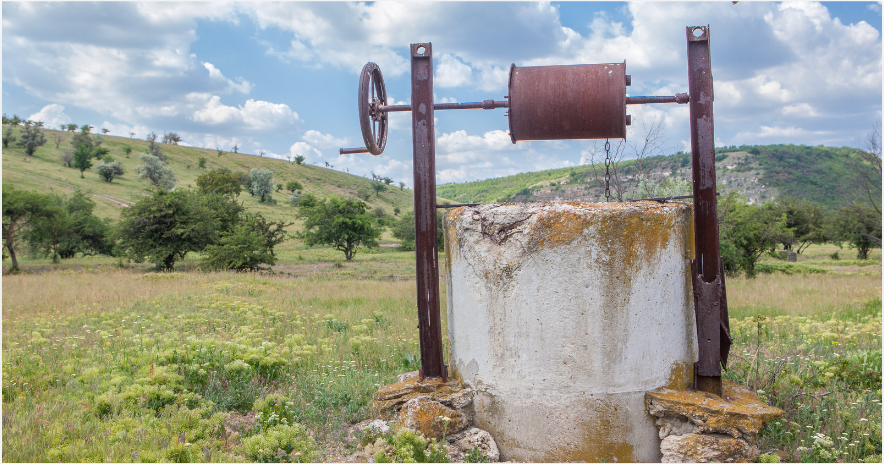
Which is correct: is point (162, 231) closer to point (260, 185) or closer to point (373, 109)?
point (373, 109)

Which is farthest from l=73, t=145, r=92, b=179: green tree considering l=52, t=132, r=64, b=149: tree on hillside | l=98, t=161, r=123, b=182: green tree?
l=52, t=132, r=64, b=149: tree on hillside

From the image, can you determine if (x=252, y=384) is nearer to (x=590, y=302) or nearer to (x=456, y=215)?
(x=456, y=215)

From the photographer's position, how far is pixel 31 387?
5234 millimetres

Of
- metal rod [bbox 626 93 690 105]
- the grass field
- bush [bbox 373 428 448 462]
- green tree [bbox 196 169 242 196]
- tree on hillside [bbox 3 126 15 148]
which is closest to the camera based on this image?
bush [bbox 373 428 448 462]

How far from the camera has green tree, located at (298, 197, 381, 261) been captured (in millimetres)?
32812

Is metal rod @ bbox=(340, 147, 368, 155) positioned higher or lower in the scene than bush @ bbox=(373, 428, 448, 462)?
higher

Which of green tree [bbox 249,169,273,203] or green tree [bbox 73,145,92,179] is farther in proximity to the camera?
green tree [bbox 249,169,273,203]

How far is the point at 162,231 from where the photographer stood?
2317 centimetres

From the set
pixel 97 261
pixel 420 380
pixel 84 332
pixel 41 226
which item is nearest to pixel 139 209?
pixel 41 226

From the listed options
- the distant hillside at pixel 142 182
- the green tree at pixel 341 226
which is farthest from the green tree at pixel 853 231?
the distant hillside at pixel 142 182

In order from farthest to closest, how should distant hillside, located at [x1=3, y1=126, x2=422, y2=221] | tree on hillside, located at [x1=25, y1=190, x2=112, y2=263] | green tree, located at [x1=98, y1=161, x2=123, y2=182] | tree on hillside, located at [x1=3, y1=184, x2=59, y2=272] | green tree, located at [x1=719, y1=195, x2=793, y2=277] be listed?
1. green tree, located at [x1=98, y1=161, x2=123, y2=182]
2. distant hillside, located at [x1=3, y1=126, x2=422, y2=221]
3. tree on hillside, located at [x1=25, y1=190, x2=112, y2=263]
4. tree on hillside, located at [x1=3, y1=184, x2=59, y2=272]
5. green tree, located at [x1=719, y1=195, x2=793, y2=277]

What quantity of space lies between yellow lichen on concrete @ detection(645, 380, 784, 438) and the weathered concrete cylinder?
10 centimetres

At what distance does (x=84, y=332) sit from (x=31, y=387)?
2.83m

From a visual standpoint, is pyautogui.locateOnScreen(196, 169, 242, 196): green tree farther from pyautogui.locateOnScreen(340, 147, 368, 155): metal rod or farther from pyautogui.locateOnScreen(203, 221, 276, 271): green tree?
pyautogui.locateOnScreen(340, 147, 368, 155): metal rod
